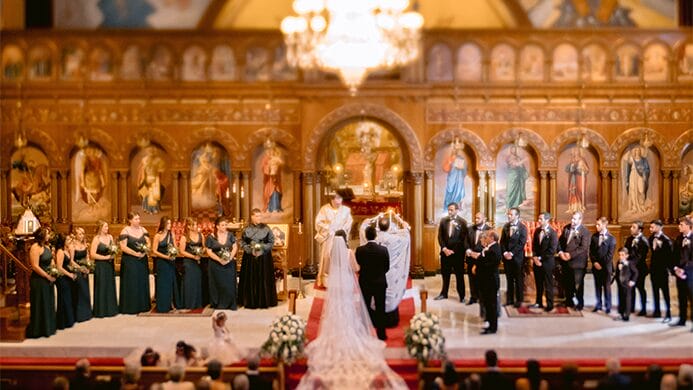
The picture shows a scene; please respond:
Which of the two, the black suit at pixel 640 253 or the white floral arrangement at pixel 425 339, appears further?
the black suit at pixel 640 253

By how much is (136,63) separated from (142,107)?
1070 millimetres

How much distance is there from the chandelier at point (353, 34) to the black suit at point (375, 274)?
2.78 m

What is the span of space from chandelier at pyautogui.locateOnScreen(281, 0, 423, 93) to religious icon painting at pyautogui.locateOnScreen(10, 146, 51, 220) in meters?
8.63

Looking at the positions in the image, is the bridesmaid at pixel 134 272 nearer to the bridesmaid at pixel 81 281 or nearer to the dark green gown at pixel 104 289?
the dark green gown at pixel 104 289

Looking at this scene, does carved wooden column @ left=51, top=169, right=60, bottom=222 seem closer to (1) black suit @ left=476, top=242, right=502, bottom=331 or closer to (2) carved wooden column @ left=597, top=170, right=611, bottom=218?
(1) black suit @ left=476, top=242, right=502, bottom=331

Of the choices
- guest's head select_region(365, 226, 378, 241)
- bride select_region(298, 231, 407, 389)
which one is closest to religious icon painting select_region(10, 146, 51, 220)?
bride select_region(298, 231, 407, 389)

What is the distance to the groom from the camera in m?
12.1

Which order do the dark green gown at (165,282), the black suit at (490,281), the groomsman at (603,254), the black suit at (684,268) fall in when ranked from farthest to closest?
1. the dark green gown at (165,282)
2. the groomsman at (603,254)
3. the black suit at (684,268)
4. the black suit at (490,281)

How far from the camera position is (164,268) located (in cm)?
1427

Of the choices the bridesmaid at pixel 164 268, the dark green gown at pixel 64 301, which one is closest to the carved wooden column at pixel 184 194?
the bridesmaid at pixel 164 268

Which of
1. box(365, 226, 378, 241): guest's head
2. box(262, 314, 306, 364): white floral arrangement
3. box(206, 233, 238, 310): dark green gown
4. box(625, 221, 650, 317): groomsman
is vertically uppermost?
box(365, 226, 378, 241): guest's head

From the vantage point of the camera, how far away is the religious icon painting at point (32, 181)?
→ 18.7 meters

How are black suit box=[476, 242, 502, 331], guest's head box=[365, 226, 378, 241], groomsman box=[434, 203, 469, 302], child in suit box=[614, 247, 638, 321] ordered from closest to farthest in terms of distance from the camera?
guest's head box=[365, 226, 378, 241] → black suit box=[476, 242, 502, 331] → child in suit box=[614, 247, 638, 321] → groomsman box=[434, 203, 469, 302]

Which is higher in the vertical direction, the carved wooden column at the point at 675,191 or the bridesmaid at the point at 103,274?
the carved wooden column at the point at 675,191
